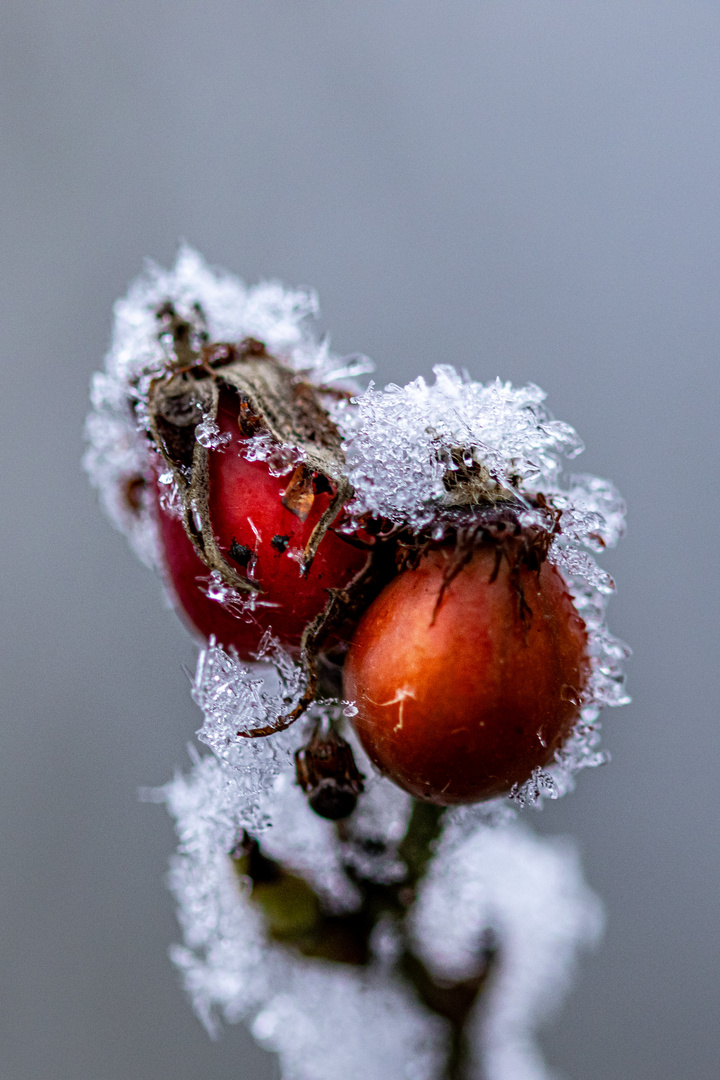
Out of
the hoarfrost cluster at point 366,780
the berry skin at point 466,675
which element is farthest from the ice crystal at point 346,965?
the berry skin at point 466,675

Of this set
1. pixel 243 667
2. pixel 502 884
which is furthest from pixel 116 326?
pixel 502 884

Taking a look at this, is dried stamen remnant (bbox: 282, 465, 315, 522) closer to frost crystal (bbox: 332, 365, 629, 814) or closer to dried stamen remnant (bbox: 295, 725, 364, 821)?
frost crystal (bbox: 332, 365, 629, 814)

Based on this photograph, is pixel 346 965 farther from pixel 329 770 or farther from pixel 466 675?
pixel 466 675

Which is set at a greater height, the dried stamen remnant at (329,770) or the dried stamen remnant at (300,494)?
the dried stamen remnant at (300,494)

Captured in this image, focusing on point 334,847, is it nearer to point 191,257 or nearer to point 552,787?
point 552,787

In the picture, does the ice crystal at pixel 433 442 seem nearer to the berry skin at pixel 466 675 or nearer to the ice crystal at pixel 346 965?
the berry skin at pixel 466 675

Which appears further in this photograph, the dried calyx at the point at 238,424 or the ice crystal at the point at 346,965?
the ice crystal at the point at 346,965

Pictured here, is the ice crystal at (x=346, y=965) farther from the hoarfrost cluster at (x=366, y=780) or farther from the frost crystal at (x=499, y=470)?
the frost crystal at (x=499, y=470)
